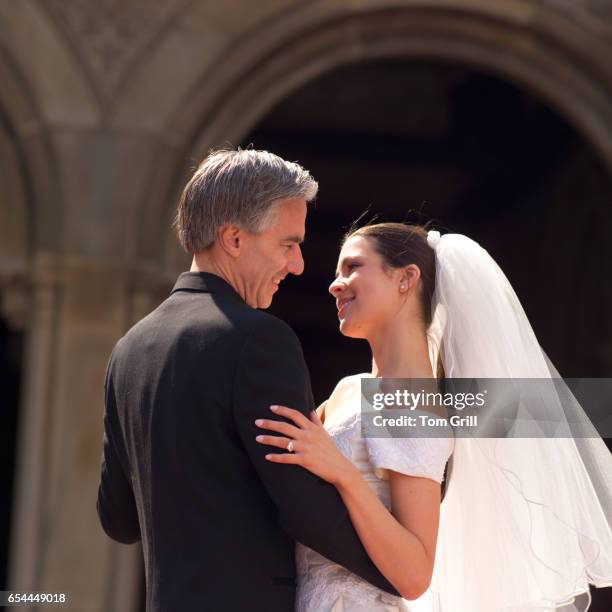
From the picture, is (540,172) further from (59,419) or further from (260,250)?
(260,250)

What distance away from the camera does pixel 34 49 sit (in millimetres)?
6016

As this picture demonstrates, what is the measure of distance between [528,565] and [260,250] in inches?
41.2

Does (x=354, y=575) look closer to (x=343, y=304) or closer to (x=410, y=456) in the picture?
(x=410, y=456)

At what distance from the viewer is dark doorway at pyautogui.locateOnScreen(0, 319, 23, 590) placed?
9578 millimetres

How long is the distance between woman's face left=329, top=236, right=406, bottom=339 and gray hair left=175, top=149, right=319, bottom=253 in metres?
0.44

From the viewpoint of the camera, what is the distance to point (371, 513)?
7.13ft

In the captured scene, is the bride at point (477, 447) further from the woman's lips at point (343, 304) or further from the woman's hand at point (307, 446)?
the woman's hand at point (307, 446)

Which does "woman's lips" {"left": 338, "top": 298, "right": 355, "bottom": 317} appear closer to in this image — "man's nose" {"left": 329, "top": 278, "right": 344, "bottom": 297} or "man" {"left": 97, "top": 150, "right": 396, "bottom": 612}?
"man's nose" {"left": 329, "top": 278, "right": 344, "bottom": 297}

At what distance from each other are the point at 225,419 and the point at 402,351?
23.8 inches

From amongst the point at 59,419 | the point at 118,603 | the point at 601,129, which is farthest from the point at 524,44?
the point at 118,603

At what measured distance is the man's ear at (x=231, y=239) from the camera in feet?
7.54

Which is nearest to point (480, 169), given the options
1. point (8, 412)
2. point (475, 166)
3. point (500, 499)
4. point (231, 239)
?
point (475, 166)

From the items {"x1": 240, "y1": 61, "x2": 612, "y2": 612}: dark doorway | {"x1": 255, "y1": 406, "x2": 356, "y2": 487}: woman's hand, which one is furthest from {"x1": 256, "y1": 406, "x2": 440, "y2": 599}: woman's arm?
{"x1": 240, "y1": 61, "x2": 612, "y2": 612}: dark doorway

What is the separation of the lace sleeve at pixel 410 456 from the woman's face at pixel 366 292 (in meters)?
0.34
